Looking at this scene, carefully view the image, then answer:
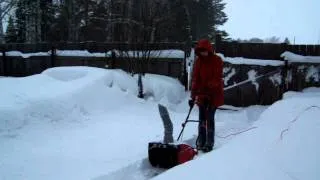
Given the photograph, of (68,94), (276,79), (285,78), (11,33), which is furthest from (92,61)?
(11,33)

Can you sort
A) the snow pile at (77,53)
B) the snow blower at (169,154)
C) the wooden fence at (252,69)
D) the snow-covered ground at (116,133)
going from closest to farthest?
the snow-covered ground at (116,133)
the snow blower at (169,154)
the wooden fence at (252,69)
the snow pile at (77,53)

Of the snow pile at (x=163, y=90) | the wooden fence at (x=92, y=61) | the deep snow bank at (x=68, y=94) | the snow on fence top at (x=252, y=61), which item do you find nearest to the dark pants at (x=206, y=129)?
the deep snow bank at (x=68, y=94)

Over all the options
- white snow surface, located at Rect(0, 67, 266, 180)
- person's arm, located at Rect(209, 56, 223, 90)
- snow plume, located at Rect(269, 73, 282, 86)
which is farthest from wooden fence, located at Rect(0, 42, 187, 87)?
person's arm, located at Rect(209, 56, 223, 90)

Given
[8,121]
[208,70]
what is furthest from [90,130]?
[208,70]

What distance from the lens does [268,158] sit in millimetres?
3939

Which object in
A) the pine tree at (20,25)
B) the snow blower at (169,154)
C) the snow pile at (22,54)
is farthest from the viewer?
the pine tree at (20,25)

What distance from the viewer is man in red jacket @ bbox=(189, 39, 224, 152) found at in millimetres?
6828

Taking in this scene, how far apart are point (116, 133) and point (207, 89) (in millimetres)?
2222

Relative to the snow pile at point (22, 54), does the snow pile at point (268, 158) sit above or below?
below

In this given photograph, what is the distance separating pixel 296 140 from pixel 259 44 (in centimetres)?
873

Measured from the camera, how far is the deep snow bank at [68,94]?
813cm

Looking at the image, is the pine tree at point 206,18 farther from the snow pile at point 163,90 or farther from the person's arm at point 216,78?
the person's arm at point 216,78

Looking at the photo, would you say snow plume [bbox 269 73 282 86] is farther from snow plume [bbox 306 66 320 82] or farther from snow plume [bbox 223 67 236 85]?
snow plume [bbox 223 67 236 85]

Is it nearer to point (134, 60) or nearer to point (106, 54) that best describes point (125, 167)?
point (134, 60)
